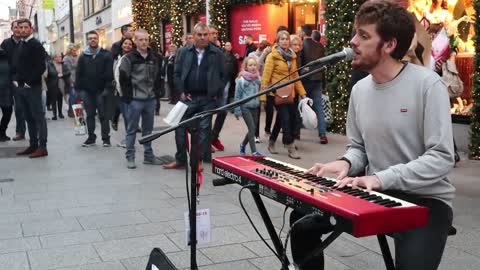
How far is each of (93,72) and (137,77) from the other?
2.10m

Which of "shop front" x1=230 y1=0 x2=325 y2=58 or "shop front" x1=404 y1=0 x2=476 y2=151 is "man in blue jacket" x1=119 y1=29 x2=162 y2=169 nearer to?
"shop front" x1=404 y1=0 x2=476 y2=151

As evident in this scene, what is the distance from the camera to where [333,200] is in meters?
2.22

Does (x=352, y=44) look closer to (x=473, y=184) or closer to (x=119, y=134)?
(x=473, y=184)

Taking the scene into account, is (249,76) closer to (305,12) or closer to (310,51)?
(310,51)

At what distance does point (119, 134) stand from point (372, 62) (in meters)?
9.82

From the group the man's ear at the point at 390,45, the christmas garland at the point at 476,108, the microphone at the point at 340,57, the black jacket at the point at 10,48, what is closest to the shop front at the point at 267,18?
the christmas garland at the point at 476,108

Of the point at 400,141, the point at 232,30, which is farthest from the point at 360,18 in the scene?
the point at 232,30

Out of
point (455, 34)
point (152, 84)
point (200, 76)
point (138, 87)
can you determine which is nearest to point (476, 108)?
point (455, 34)

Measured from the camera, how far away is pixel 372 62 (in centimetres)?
260

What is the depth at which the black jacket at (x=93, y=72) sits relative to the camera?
9.93m

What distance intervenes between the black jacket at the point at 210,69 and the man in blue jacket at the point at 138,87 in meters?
0.50

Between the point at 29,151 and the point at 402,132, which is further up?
the point at 402,132

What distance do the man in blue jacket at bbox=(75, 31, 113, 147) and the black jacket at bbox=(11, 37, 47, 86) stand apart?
43.3 inches

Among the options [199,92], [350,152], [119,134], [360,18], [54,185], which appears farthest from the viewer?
[119,134]
